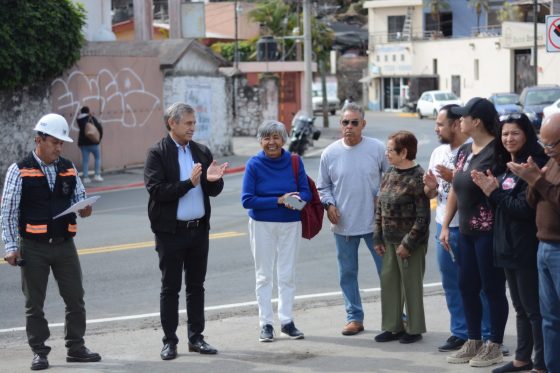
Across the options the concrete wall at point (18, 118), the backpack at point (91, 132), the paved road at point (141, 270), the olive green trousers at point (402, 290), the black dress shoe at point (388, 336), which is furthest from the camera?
the concrete wall at point (18, 118)

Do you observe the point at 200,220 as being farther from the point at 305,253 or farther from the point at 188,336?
the point at 305,253

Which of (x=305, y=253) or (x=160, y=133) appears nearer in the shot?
(x=305, y=253)

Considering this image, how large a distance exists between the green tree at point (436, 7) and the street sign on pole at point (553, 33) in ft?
190

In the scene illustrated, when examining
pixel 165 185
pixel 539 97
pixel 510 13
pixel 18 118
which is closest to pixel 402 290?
pixel 165 185

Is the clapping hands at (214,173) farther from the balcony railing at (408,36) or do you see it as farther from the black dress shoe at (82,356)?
the balcony railing at (408,36)

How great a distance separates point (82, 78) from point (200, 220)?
17.6m

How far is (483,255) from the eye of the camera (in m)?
7.24

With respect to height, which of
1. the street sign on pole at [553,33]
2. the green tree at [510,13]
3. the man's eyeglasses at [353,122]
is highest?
the green tree at [510,13]

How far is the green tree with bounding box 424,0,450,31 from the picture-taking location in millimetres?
71375

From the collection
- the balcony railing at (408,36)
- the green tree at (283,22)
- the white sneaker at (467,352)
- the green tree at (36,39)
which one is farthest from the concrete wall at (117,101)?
the balcony railing at (408,36)

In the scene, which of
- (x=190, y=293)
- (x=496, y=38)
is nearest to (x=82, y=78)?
(x=190, y=293)

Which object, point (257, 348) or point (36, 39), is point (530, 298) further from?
point (36, 39)

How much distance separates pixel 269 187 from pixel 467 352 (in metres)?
2.08

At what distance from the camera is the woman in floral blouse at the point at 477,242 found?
23.7ft
